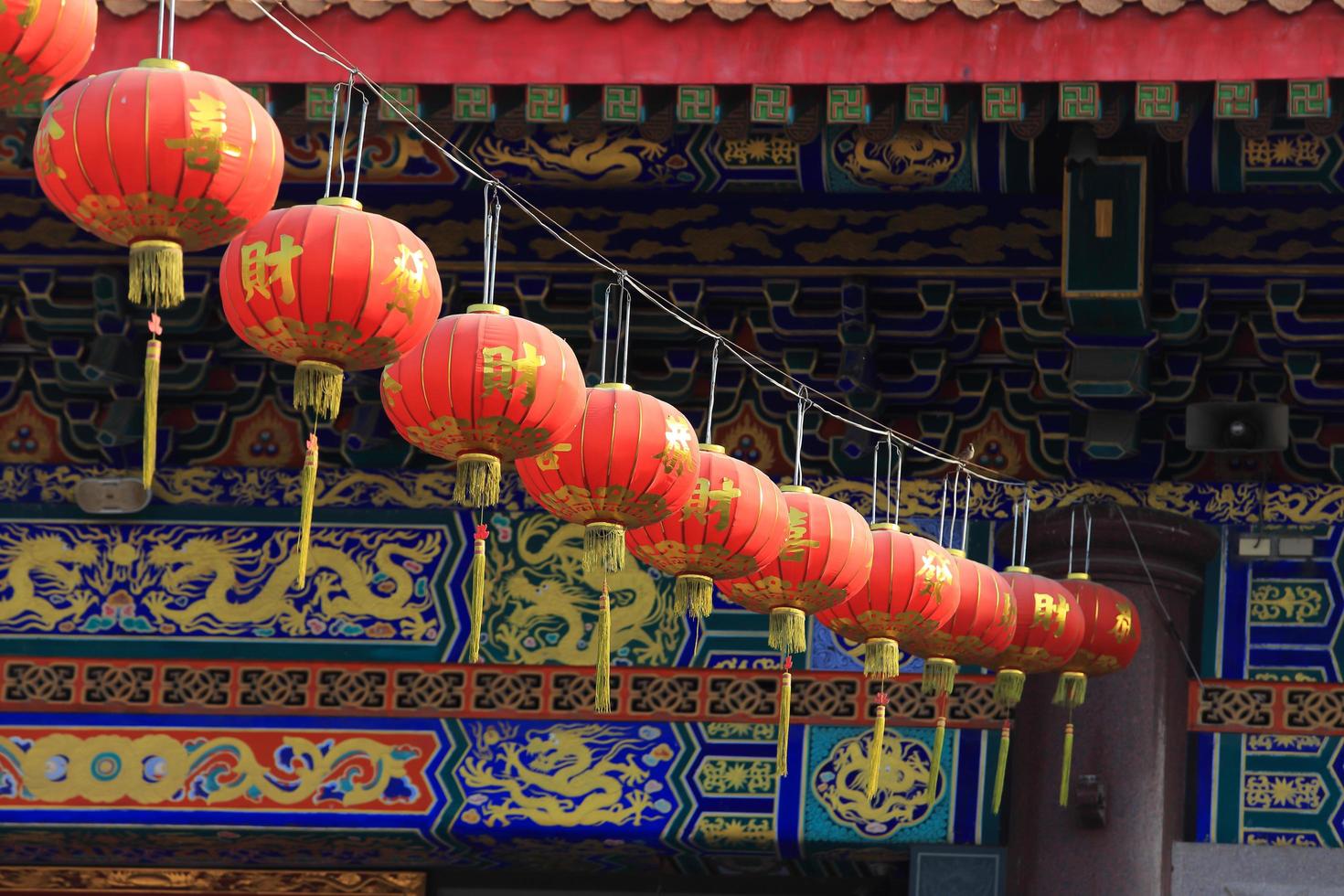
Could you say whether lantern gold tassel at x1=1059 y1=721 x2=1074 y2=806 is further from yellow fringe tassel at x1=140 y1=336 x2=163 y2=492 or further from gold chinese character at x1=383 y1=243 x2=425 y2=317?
yellow fringe tassel at x1=140 y1=336 x2=163 y2=492

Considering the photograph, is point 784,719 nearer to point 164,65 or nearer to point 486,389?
point 486,389

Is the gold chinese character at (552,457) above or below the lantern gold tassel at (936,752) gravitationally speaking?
above

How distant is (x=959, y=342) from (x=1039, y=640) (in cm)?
122

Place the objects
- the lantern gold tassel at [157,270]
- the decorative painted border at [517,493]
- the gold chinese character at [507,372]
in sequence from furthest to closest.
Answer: the decorative painted border at [517,493] → the gold chinese character at [507,372] → the lantern gold tassel at [157,270]

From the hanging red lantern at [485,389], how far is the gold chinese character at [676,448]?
32cm

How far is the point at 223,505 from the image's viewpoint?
9453 mm

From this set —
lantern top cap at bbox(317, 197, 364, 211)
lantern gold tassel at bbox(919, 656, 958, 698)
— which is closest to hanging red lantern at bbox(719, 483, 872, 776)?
lantern gold tassel at bbox(919, 656, 958, 698)

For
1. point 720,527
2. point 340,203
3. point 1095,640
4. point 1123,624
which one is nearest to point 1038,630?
point 1095,640

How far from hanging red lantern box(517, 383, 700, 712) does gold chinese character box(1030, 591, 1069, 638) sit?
180 cm

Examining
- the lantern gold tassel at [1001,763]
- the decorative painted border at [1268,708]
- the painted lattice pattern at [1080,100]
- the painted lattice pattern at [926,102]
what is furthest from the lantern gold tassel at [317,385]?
the decorative painted border at [1268,708]

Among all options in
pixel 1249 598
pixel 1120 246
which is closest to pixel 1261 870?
pixel 1249 598

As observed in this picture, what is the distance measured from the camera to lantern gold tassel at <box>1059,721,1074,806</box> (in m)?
8.60

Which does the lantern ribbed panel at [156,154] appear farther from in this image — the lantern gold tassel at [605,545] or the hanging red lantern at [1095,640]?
the hanging red lantern at [1095,640]

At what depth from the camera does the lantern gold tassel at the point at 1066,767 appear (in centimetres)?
860
